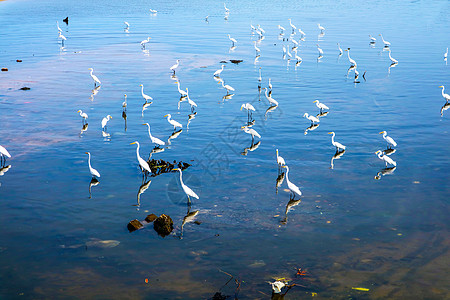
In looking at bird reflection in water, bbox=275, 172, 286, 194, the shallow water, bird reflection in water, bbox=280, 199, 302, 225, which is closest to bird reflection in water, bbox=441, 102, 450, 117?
the shallow water

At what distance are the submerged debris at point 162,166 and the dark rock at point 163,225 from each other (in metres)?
4.35

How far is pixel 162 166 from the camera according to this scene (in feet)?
58.8

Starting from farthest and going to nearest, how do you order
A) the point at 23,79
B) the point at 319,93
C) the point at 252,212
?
the point at 23,79
the point at 319,93
the point at 252,212

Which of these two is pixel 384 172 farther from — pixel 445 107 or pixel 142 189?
pixel 445 107

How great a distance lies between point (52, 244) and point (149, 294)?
143 inches

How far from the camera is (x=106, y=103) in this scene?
27.1 metres

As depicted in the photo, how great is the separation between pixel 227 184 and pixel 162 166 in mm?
2827

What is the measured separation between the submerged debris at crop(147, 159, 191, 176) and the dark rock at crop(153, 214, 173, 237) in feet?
14.3

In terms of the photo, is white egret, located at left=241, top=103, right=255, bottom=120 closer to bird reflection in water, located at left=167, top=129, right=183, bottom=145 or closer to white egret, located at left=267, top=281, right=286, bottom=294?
bird reflection in water, located at left=167, top=129, right=183, bottom=145

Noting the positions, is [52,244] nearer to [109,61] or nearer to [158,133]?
[158,133]

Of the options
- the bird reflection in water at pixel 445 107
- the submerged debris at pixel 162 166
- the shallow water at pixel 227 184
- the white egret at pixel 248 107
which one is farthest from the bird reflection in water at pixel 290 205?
the bird reflection in water at pixel 445 107

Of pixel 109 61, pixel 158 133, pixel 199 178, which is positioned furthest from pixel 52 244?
pixel 109 61

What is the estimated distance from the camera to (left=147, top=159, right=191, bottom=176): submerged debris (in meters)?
17.8

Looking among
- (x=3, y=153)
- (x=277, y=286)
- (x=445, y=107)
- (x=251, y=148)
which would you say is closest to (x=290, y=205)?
(x=277, y=286)
